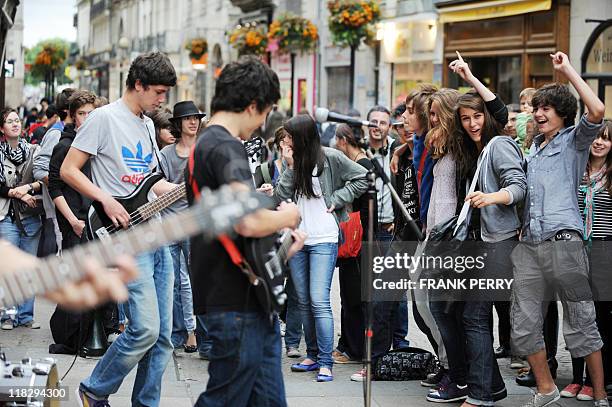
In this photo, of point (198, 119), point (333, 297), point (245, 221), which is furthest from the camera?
point (333, 297)

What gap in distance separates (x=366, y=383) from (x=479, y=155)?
1.79 metres

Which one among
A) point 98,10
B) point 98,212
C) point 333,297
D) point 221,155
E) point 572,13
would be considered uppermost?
point 98,10

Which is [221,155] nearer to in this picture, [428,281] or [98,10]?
[428,281]

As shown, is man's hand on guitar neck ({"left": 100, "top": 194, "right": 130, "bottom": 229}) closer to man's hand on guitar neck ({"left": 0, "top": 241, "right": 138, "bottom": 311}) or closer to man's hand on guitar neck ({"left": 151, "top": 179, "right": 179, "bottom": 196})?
man's hand on guitar neck ({"left": 151, "top": 179, "right": 179, "bottom": 196})

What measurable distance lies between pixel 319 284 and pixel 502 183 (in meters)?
1.72

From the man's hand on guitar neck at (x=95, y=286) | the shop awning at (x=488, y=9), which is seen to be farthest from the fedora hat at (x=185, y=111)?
the shop awning at (x=488, y=9)

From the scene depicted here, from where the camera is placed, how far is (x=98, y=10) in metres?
77.2

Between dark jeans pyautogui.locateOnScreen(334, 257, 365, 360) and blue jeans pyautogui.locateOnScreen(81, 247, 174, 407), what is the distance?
91.3 inches

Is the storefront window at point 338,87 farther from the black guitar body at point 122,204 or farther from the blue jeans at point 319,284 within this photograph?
the black guitar body at point 122,204

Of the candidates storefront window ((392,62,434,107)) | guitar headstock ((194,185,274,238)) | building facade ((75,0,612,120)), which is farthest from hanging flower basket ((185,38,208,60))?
guitar headstock ((194,185,274,238))

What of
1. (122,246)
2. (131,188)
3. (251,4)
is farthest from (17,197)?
(251,4)

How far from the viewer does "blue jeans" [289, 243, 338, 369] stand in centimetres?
754

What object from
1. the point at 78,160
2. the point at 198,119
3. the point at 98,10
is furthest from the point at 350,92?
the point at 98,10

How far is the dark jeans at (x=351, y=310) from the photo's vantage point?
8070 millimetres
